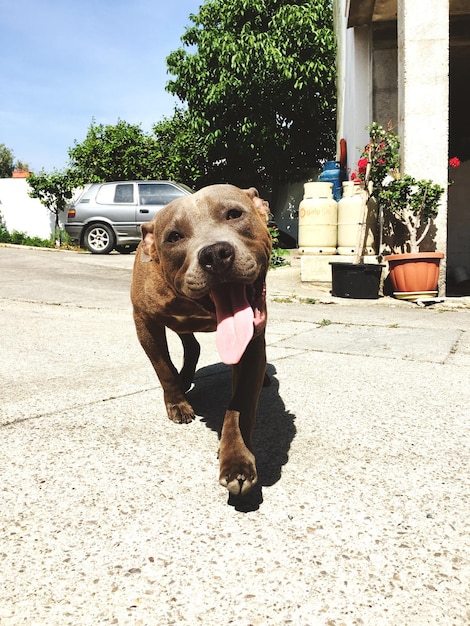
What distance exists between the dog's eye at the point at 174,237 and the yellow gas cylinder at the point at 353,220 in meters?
5.89

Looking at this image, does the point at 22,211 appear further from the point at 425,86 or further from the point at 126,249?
the point at 425,86

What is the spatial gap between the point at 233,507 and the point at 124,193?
11.7 meters

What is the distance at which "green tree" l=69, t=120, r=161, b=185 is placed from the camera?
17188 millimetres

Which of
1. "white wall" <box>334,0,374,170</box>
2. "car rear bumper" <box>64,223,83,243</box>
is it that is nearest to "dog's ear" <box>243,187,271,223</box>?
"white wall" <box>334,0,374,170</box>

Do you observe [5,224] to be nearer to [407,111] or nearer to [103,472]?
[407,111]

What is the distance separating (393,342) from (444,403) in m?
1.69

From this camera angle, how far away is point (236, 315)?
1861 mm

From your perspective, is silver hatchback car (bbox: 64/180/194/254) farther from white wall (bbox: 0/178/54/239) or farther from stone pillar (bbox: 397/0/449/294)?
stone pillar (bbox: 397/0/449/294)

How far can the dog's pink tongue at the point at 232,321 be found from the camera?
1.76 meters

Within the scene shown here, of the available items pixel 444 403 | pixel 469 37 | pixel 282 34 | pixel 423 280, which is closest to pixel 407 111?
pixel 423 280

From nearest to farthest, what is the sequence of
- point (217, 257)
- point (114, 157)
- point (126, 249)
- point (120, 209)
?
point (217, 257) < point (120, 209) < point (126, 249) < point (114, 157)

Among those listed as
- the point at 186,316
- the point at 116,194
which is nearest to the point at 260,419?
the point at 186,316

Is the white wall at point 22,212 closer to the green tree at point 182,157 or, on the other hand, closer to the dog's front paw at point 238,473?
the green tree at point 182,157

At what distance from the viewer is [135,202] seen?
1246 centimetres
